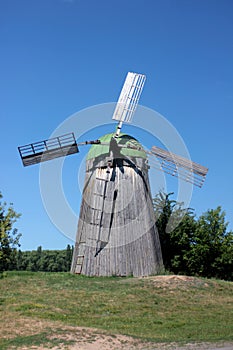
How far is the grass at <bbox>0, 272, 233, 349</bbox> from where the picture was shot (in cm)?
1446

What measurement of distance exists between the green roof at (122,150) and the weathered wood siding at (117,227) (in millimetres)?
521

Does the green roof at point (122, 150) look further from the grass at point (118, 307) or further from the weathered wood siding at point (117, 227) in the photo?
the grass at point (118, 307)

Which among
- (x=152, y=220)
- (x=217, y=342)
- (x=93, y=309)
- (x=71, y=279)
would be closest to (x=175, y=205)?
(x=152, y=220)

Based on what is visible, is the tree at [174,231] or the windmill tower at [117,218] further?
the tree at [174,231]

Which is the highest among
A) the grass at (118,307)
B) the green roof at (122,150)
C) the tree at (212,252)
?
the green roof at (122,150)

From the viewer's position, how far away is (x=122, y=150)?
27.7 meters

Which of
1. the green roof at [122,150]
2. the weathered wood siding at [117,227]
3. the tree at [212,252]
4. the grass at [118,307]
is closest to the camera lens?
the grass at [118,307]

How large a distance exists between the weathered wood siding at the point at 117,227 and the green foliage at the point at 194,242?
26.6 feet

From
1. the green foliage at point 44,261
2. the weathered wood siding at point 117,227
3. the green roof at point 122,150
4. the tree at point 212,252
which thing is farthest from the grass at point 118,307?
the green foliage at point 44,261

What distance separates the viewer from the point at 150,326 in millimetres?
16141

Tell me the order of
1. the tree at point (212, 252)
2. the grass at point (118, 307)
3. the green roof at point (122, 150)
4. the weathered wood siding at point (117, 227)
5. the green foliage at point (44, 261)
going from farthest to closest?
1. the green foliage at point (44, 261)
2. the tree at point (212, 252)
3. the green roof at point (122, 150)
4. the weathered wood siding at point (117, 227)
5. the grass at point (118, 307)

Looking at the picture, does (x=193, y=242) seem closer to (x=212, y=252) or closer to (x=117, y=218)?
(x=212, y=252)

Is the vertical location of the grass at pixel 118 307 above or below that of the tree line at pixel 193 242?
below

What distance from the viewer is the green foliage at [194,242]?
35406 millimetres
